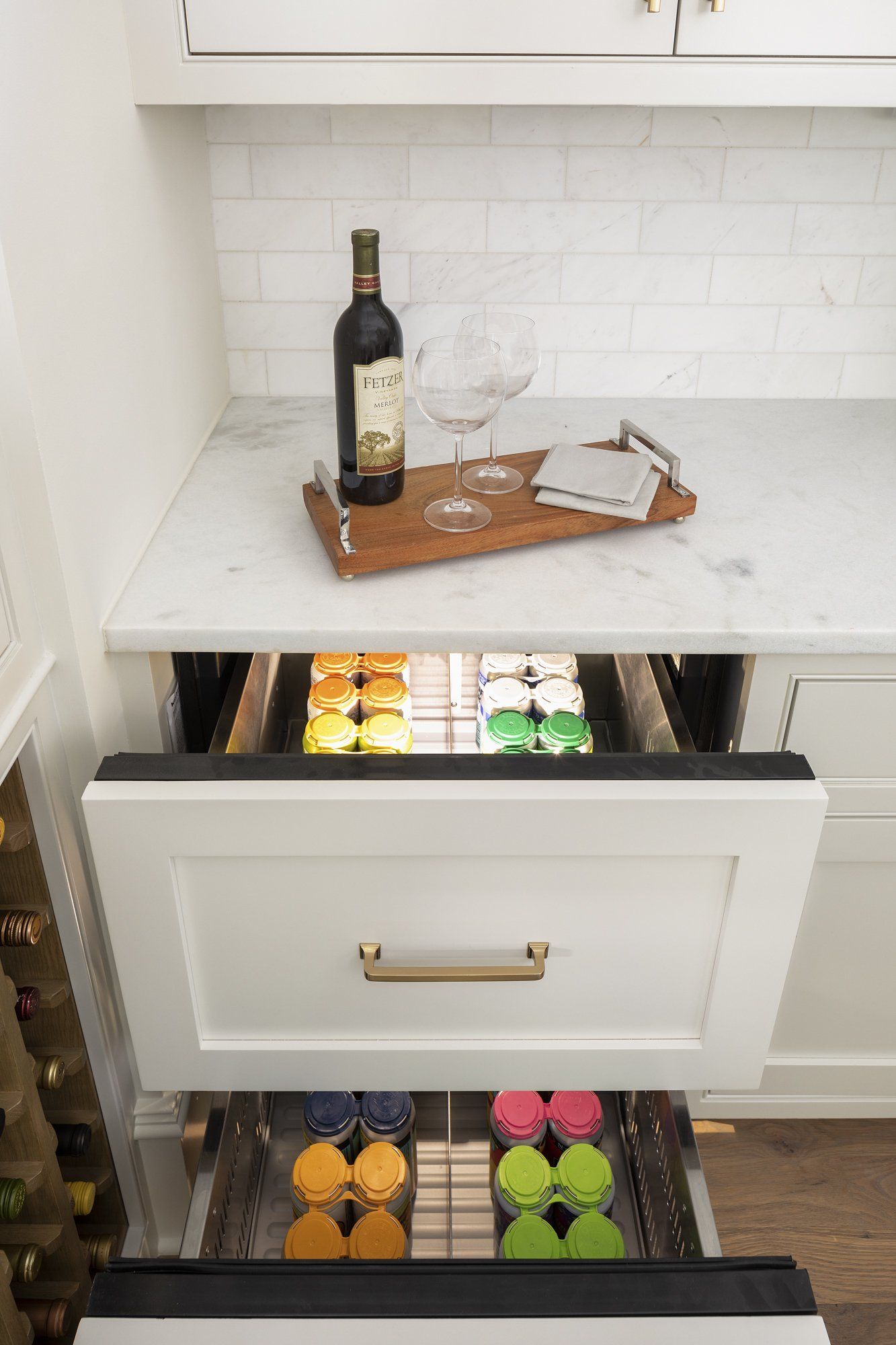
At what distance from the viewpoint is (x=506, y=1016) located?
102 centimetres

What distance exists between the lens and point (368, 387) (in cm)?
113

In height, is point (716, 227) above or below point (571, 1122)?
above

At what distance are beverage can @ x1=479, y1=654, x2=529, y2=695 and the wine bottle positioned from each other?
267 mm

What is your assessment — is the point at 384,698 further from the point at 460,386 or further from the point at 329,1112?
the point at 329,1112

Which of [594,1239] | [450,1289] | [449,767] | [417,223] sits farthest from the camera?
[417,223]

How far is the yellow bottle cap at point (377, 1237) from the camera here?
3.49ft

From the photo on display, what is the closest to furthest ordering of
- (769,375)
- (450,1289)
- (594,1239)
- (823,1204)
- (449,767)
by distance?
(450,1289) < (449,767) < (594,1239) < (823,1204) < (769,375)

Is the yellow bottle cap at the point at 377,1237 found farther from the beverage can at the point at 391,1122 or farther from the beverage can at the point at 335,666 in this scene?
the beverage can at the point at 335,666

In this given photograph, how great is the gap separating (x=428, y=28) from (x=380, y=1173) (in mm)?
1295

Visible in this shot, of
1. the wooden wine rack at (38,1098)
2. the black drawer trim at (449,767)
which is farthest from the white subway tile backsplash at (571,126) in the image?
the wooden wine rack at (38,1098)

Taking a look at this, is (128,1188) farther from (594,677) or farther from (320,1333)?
(594,677)

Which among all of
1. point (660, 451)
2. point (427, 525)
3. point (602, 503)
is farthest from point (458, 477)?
point (660, 451)

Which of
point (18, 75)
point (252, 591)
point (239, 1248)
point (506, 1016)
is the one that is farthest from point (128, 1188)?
point (18, 75)

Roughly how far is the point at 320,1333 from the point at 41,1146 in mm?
394
